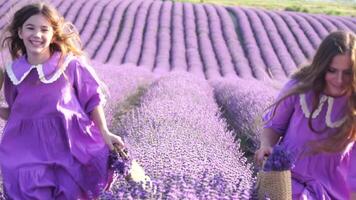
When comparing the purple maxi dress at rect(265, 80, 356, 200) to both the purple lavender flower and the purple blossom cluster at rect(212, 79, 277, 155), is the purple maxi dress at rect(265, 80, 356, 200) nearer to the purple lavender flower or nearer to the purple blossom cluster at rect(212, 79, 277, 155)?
the purple lavender flower

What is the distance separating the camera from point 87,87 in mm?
3385

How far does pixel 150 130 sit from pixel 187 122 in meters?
0.53

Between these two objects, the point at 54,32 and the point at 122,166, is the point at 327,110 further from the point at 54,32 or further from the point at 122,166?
the point at 54,32

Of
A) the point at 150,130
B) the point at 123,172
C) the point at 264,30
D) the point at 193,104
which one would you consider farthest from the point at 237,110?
the point at 264,30

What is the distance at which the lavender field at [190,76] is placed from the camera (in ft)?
10.5

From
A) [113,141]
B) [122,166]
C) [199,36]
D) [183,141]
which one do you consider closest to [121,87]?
[183,141]

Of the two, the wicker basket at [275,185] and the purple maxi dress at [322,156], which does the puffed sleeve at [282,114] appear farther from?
the wicker basket at [275,185]

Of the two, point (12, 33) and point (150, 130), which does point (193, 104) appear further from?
point (12, 33)

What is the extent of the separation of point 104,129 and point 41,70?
1.28ft

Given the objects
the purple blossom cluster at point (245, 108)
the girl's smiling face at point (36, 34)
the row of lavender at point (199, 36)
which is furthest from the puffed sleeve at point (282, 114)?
the row of lavender at point (199, 36)

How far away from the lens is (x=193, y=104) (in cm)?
663

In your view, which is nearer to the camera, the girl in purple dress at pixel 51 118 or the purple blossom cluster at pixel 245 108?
the girl in purple dress at pixel 51 118

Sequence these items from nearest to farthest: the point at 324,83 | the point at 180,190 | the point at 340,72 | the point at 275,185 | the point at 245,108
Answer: the point at 180,190
the point at 275,185
the point at 340,72
the point at 324,83
the point at 245,108

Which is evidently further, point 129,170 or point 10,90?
point 10,90
